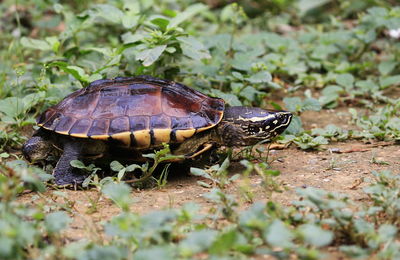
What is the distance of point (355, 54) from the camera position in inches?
289

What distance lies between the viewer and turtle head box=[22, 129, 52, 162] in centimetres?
447

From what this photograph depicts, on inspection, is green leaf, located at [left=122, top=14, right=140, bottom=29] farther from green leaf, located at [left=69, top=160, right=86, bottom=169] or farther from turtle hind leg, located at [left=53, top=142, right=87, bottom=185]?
green leaf, located at [left=69, top=160, right=86, bottom=169]

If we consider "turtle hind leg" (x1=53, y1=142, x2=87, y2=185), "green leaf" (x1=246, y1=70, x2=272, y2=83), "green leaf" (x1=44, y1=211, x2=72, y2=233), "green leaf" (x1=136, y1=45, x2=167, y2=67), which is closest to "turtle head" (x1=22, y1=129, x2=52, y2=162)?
"turtle hind leg" (x1=53, y1=142, x2=87, y2=185)

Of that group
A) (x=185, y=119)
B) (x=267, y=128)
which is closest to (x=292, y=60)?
(x=267, y=128)

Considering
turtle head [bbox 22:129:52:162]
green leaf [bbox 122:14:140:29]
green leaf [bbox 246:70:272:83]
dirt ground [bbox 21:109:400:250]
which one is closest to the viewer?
dirt ground [bbox 21:109:400:250]

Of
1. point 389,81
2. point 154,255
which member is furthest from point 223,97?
point 154,255

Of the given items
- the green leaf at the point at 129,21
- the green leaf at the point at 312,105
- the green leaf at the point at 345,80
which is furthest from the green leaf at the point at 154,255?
the green leaf at the point at 345,80

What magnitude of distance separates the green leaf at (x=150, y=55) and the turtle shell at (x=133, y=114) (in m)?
0.40

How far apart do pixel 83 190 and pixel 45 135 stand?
80 cm

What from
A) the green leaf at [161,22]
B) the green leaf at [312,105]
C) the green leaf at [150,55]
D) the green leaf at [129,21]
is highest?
the green leaf at [161,22]

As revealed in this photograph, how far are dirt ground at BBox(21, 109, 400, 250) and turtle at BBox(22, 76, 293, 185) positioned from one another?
1.04 ft

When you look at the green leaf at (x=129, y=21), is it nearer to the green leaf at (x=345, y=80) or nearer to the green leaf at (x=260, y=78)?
the green leaf at (x=260, y=78)

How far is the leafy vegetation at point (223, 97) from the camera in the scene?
107 inches

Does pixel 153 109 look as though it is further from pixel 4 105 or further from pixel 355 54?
pixel 355 54
